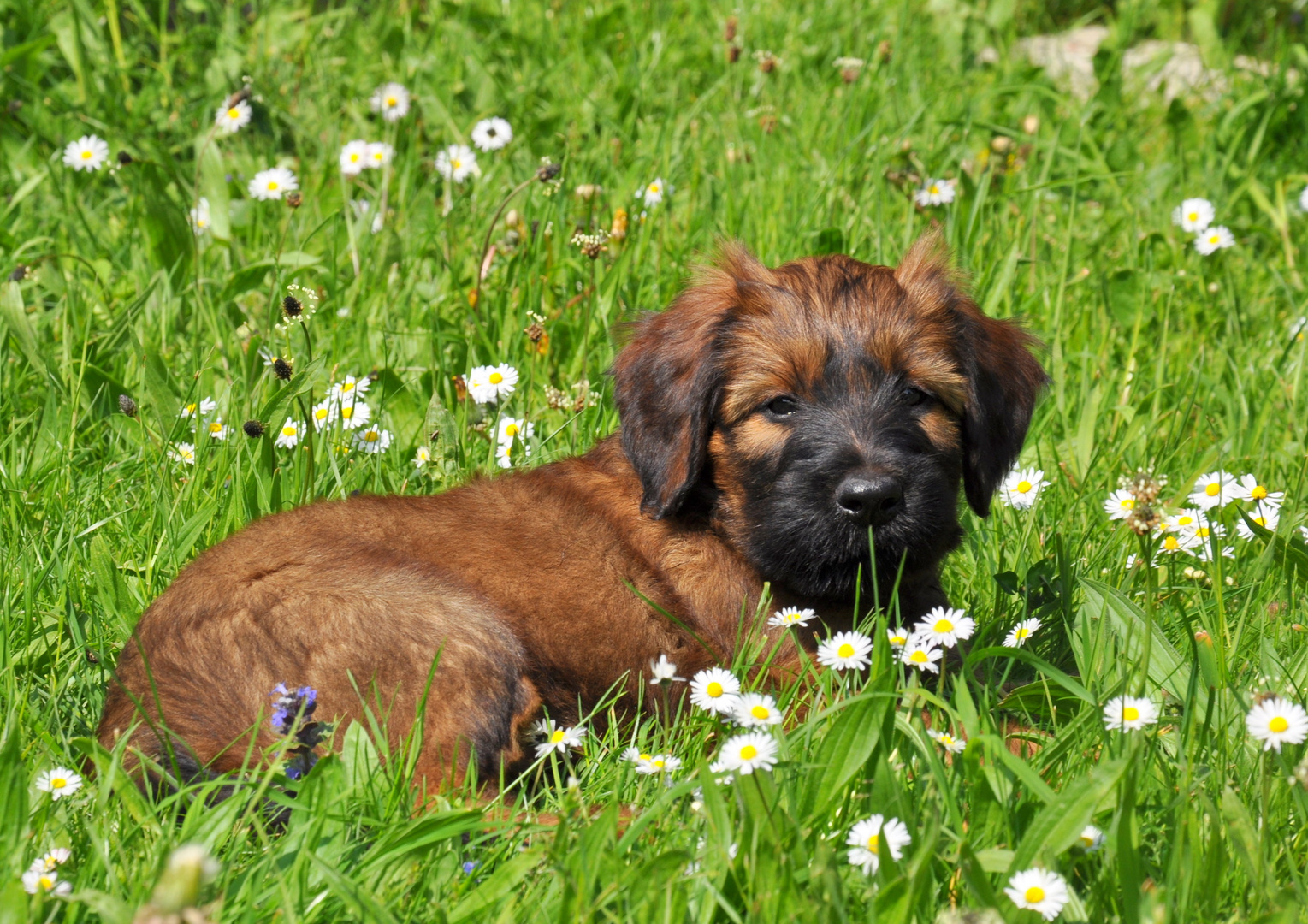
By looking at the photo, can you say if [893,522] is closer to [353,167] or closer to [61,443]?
[61,443]

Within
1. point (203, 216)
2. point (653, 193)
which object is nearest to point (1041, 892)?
point (653, 193)

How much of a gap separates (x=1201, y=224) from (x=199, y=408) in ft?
12.2

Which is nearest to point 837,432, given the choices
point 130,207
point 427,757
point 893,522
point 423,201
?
point 893,522

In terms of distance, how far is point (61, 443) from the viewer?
3.61 meters

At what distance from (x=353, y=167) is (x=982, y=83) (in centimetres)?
324

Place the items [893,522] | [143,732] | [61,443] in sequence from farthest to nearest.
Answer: [61,443] < [893,522] < [143,732]

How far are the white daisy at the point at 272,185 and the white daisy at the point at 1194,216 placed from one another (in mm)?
3367

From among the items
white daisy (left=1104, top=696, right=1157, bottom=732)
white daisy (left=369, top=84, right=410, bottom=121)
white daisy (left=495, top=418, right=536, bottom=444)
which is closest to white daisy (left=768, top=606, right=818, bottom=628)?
white daisy (left=1104, top=696, right=1157, bottom=732)

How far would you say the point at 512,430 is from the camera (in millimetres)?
3859

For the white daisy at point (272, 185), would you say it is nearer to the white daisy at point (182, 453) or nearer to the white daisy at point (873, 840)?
the white daisy at point (182, 453)

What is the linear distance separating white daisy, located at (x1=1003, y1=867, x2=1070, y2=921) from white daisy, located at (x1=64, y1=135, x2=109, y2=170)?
13.9ft

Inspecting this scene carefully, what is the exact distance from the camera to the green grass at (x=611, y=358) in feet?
6.68

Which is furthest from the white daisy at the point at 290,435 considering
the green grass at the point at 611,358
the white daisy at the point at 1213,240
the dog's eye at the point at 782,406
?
the white daisy at the point at 1213,240

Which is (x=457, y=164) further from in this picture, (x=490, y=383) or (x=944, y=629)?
(x=944, y=629)
